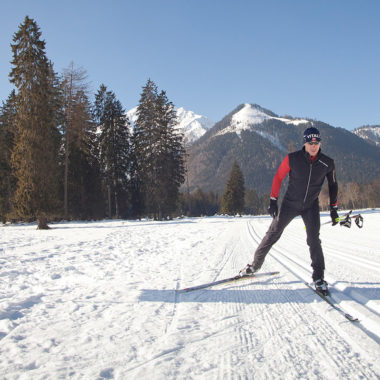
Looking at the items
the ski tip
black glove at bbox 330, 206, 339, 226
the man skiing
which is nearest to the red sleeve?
the man skiing

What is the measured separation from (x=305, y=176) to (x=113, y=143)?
2806 cm

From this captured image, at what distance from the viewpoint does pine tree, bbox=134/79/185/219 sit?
2748cm

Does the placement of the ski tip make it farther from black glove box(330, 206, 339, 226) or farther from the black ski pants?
black glove box(330, 206, 339, 226)

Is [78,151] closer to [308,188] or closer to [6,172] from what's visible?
[6,172]

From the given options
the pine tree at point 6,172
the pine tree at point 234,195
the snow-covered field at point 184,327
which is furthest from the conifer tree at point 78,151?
the pine tree at point 234,195

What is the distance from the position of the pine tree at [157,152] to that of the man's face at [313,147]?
24060 mm

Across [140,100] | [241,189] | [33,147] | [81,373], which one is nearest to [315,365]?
[81,373]

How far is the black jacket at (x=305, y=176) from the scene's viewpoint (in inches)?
141

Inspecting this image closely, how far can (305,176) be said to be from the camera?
3594mm

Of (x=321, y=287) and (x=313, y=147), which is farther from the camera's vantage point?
(x=313, y=147)

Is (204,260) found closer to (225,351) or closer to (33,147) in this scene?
(225,351)

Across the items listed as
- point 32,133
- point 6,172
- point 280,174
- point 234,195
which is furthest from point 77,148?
point 234,195

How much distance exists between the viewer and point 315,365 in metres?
1.79

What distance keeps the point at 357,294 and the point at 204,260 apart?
10.7 feet
